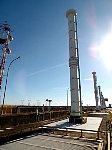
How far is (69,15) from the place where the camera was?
34.3 metres

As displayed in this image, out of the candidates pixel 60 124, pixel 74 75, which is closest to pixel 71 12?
pixel 74 75

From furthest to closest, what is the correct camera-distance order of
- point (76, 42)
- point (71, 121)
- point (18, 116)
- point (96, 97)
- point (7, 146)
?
point (96, 97), point (76, 42), point (71, 121), point (18, 116), point (7, 146)

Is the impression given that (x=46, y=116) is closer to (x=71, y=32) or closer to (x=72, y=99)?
A: (x=72, y=99)

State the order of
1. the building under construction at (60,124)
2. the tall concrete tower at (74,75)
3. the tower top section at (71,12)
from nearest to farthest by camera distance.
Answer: the building under construction at (60,124) < the tall concrete tower at (74,75) < the tower top section at (71,12)

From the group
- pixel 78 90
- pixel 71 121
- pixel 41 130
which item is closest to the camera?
pixel 41 130

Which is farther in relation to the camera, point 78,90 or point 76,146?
point 78,90

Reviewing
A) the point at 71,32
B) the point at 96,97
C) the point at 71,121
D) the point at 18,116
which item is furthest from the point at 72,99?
the point at 96,97

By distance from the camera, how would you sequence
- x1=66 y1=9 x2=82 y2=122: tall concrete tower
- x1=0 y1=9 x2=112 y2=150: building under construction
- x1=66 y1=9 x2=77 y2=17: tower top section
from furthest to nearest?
1. x1=66 y1=9 x2=77 y2=17: tower top section
2. x1=66 y1=9 x2=82 y2=122: tall concrete tower
3. x1=0 y1=9 x2=112 y2=150: building under construction

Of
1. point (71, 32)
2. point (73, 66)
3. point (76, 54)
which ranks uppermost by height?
point (71, 32)

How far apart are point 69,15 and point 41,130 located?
24.6m

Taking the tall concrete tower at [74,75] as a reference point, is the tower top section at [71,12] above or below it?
above

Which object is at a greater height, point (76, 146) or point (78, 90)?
point (78, 90)

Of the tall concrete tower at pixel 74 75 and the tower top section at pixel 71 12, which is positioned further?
the tower top section at pixel 71 12

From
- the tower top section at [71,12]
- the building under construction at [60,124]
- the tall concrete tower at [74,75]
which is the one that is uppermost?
the tower top section at [71,12]
